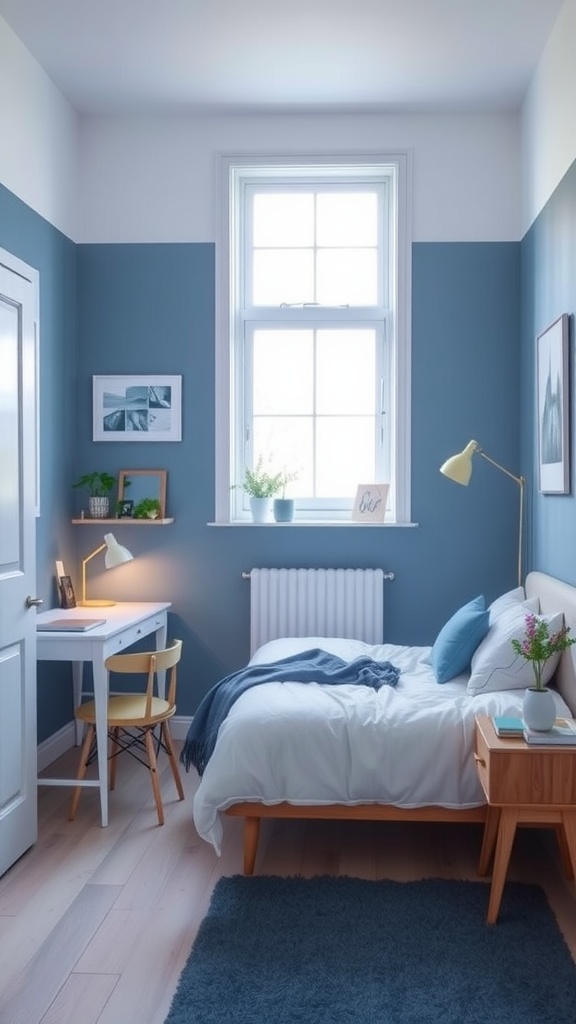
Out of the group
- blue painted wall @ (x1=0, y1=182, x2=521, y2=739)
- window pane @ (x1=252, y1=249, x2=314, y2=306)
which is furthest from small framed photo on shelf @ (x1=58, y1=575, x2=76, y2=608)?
window pane @ (x1=252, y1=249, x2=314, y2=306)

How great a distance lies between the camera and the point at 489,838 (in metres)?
2.87

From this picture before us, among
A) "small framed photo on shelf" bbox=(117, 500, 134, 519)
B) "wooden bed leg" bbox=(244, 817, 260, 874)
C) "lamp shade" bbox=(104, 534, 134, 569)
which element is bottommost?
"wooden bed leg" bbox=(244, 817, 260, 874)

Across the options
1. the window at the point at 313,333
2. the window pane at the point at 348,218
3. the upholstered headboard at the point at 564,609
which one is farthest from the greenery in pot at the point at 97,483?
the upholstered headboard at the point at 564,609

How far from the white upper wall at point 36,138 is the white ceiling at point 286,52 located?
0.28ft

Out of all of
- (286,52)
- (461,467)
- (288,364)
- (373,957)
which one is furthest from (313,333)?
(373,957)

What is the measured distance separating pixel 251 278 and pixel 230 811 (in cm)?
297

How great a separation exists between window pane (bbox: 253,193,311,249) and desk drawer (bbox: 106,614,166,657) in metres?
2.17

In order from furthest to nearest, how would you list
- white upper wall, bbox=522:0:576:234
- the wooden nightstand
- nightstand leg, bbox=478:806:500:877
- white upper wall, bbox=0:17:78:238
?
white upper wall, bbox=0:17:78:238 < white upper wall, bbox=522:0:576:234 < nightstand leg, bbox=478:806:500:877 < the wooden nightstand

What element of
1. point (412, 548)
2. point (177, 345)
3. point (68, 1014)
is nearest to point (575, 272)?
point (412, 548)

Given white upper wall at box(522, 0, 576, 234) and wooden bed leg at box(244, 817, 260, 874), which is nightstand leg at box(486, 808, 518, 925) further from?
white upper wall at box(522, 0, 576, 234)

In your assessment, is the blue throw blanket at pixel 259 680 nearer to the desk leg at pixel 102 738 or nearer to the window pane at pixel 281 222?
the desk leg at pixel 102 738

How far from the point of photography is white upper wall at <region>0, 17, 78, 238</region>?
3.66 meters

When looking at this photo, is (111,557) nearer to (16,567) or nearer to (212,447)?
(212,447)

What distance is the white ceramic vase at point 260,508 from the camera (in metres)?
4.52
